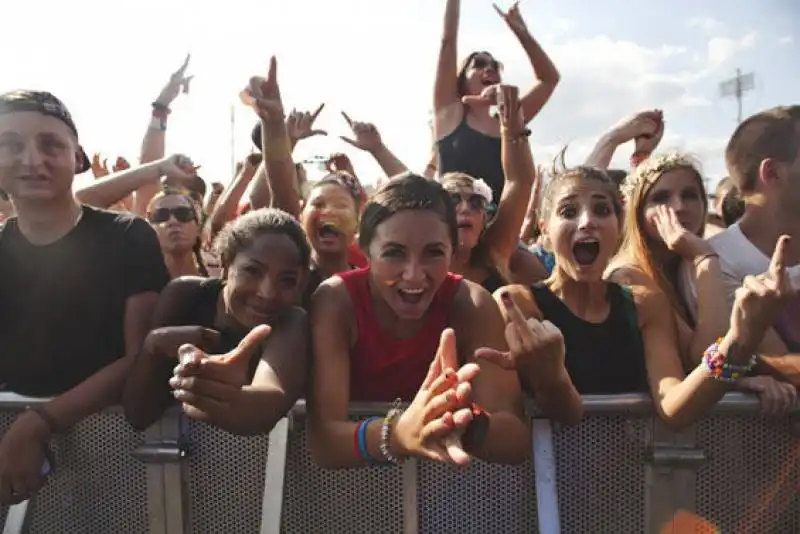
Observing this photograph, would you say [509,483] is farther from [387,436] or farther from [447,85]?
[447,85]

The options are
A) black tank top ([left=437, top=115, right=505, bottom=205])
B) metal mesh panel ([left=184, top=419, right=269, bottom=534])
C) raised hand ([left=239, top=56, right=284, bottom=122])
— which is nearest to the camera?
metal mesh panel ([left=184, top=419, right=269, bottom=534])

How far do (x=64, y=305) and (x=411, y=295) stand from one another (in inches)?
45.3

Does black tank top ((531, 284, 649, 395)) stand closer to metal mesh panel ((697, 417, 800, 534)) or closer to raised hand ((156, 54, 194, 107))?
metal mesh panel ((697, 417, 800, 534))

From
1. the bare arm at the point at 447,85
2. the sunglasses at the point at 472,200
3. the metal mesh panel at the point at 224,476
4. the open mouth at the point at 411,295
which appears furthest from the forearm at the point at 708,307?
the bare arm at the point at 447,85

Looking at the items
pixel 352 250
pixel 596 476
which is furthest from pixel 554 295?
pixel 352 250

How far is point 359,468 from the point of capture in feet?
5.62

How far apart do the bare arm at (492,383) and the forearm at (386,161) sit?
2.08 m

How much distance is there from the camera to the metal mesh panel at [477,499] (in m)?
1.71

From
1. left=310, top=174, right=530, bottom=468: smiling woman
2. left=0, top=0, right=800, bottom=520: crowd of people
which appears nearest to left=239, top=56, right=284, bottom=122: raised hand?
left=0, top=0, right=800, bottom=520: crowd of people

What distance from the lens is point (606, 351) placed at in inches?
81.7

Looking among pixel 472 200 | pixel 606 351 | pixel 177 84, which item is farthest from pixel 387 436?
pixel 177 84

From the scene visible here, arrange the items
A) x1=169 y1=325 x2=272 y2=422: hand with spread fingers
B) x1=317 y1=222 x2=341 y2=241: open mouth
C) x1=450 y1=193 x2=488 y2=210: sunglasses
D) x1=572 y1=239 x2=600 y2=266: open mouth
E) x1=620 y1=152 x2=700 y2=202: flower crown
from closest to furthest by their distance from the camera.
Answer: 1. x1=169 y1=325 x2=272 y2=422: hand with spread fingers
2. x1=572 y1=239 x2=600 y2=266: open mouth
3. x1=620 y1=152 x2=700 y2=202: flower crown
4. x1=450 y1=193 x2=488 y2=210: sunglasses
5. x1=317 y1=222 x2=341 y2=241: open mouth

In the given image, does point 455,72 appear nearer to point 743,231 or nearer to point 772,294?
point 743,231

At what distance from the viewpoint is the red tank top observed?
1.93m
